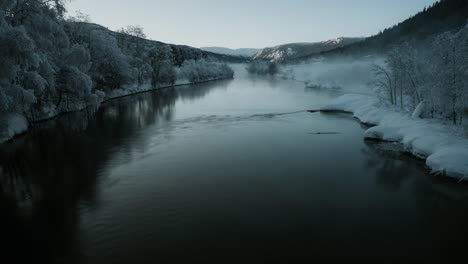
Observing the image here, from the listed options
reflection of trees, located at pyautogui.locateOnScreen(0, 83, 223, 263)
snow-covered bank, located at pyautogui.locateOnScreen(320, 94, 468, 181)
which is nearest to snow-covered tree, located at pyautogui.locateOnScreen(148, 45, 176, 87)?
reflection of trees, located at pyautogui.locateOnScreen(0, 83, 223, 263)

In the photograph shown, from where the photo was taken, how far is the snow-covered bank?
20.9 m

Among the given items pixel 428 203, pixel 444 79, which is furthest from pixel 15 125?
pixel 444 79

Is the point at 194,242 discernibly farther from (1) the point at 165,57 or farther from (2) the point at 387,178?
(1) the point at 165,57

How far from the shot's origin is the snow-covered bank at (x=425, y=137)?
20.9m

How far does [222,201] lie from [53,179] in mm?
11207

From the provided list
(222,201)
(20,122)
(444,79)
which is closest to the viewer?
(222,201)

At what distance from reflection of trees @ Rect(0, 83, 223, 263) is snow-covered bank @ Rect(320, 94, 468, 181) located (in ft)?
68.9

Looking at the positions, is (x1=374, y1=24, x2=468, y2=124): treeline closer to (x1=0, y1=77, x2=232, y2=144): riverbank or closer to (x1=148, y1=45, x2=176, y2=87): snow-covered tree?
(x1=0, y1=77, x2=232, y2=144): riverbank

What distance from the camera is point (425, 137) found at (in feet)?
86.2

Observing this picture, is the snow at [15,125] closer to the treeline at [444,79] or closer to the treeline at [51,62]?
the treeline at [51,62]

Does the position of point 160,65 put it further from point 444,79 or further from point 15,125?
point 444,79

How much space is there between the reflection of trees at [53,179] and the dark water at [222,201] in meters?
→ 0.08

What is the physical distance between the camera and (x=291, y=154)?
26406 mm

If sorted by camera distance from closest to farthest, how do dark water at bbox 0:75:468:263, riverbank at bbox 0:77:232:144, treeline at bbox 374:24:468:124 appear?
dark water at bbox 0:75:468:263
riverbank at bbox 0:77:232:144
treeline at bbox 374:24:468:124
